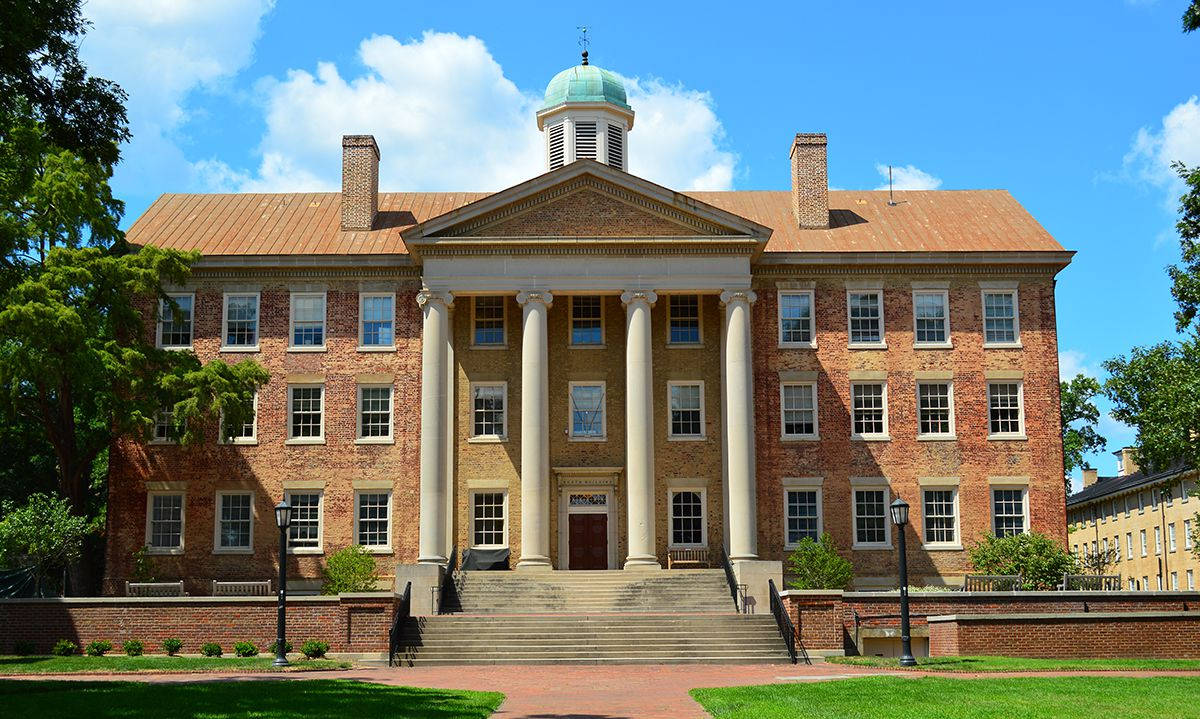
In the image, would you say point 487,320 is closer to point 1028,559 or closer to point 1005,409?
point 1005,409

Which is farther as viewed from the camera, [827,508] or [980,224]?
[980,224]

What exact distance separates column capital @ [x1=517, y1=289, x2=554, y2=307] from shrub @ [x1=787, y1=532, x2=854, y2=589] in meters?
10.9

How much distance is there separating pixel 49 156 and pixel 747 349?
21.2 meters

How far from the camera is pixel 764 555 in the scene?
4100 cm

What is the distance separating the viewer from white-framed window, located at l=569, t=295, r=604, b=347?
4272cm

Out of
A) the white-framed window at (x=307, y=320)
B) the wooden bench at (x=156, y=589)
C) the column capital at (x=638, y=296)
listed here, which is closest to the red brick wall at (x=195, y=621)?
the wooden bench at (x=156, y=589)

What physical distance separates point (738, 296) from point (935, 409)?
8.03 meters

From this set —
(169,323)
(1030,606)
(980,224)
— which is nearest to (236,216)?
(169,323)

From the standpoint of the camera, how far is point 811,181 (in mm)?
45406

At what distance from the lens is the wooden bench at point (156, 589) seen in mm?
37344

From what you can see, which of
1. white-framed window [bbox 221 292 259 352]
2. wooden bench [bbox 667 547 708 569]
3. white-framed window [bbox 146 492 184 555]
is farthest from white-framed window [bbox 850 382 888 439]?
white-framed window [bbox 146 492 184 555]

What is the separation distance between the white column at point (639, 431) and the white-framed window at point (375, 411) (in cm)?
800

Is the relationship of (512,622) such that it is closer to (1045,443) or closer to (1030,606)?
(1030,606)

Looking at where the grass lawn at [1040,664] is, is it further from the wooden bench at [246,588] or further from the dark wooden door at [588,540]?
the wooden bench at [246,588]
